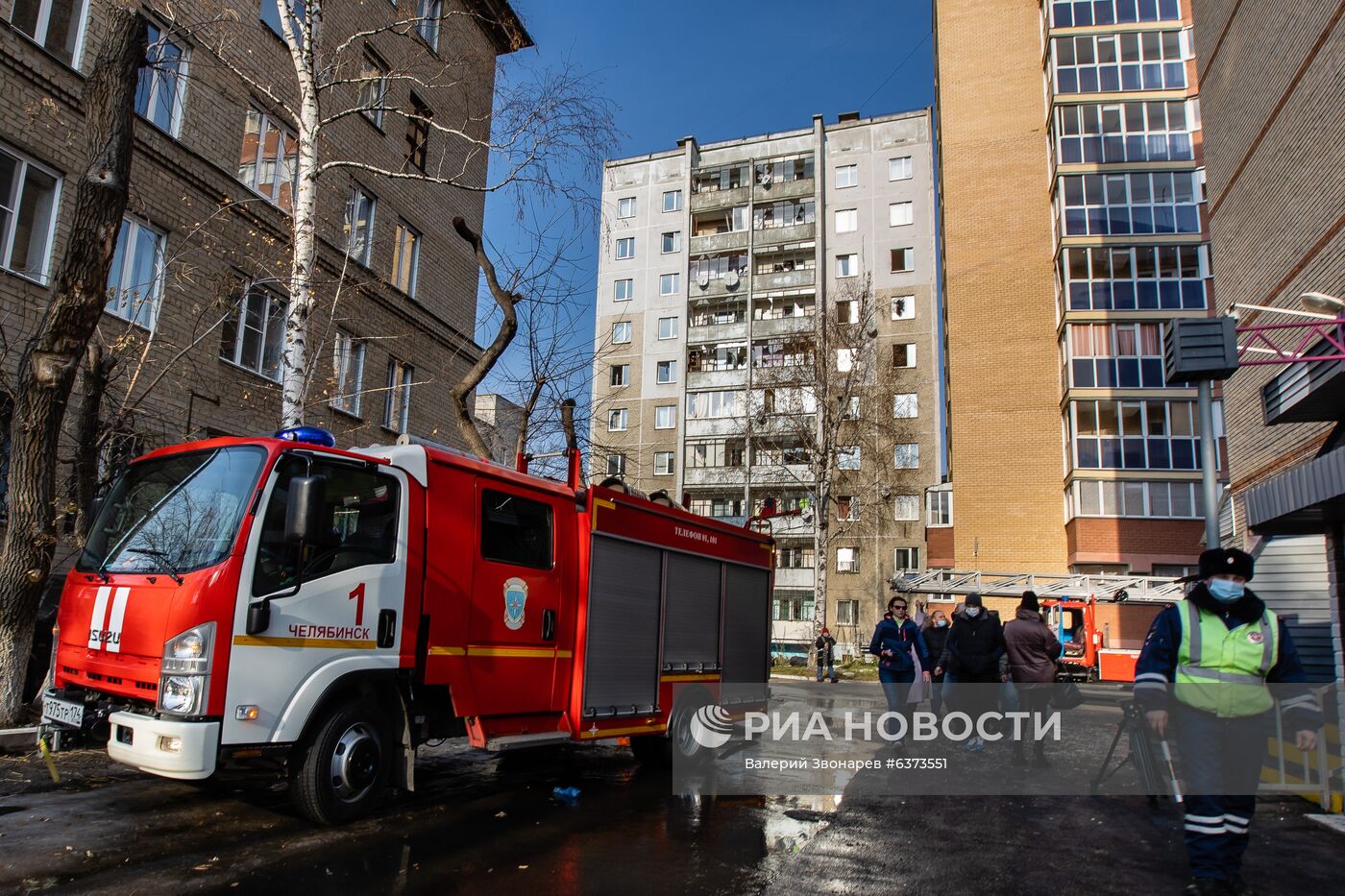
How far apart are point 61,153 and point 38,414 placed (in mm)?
5069

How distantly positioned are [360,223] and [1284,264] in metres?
16.4

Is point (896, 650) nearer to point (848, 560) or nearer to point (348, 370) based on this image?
point (348, 370)

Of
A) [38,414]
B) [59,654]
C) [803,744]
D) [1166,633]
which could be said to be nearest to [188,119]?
[38,414]

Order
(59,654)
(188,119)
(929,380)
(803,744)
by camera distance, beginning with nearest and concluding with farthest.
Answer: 1. (59,654)
2. (803,744)
3. (188,119)
4. (929,380)

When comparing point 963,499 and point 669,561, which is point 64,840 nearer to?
point 669,561

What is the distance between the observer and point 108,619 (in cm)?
587

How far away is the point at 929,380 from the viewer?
45.4 m

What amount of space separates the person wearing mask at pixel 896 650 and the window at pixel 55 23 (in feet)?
42.9

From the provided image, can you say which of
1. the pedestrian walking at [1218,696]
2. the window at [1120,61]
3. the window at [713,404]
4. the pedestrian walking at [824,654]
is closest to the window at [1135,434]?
the window at [1120,61]

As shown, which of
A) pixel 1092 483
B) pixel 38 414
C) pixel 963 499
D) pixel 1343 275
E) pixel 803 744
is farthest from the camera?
pixel 963 499

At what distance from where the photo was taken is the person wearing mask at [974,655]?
31.7 ft

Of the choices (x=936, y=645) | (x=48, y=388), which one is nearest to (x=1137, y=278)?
(x=936, y=645)

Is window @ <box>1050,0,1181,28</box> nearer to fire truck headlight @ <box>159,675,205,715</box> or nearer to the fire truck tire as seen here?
the fire truck tire

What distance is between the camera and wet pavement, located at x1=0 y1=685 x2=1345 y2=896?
4.89 metres
